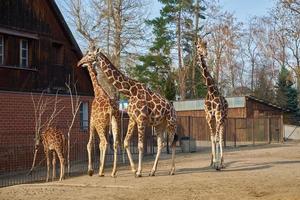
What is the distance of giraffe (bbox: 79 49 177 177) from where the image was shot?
1636cm

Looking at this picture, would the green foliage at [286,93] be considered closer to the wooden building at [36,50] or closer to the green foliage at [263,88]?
the green foliage at [263,88]

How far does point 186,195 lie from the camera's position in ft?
41.1

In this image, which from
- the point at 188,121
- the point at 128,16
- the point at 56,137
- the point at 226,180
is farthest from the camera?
the point at 128,16

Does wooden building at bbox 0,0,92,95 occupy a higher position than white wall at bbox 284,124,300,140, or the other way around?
wooden building at bbox 0,0,92,95

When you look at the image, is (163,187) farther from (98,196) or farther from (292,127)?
(292,127)

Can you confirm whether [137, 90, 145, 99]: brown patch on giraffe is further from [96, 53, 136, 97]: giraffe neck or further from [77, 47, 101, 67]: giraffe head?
[77, 47, 101, 67]: giraffe head

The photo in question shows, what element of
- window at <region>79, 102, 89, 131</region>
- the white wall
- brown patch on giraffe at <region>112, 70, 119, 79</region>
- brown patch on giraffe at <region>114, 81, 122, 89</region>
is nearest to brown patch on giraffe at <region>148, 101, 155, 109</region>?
brown patch on giraffe at <region>114, 81, 122, 89</region>

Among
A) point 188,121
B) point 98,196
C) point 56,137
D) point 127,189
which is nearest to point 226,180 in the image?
point 127,189

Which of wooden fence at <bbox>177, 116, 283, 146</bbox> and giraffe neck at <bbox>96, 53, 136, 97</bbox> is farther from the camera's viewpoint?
wooden fence at <bbox>177, 116, 283, 146</bbox>

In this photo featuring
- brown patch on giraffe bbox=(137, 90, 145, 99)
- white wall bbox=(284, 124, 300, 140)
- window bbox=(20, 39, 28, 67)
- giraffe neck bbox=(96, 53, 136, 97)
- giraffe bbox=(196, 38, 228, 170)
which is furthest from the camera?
white wall bbox=(284, 124, 300, 140)

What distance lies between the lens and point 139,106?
16359mm

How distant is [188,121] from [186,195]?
79.9 feet

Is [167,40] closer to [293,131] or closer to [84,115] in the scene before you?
[293,131]

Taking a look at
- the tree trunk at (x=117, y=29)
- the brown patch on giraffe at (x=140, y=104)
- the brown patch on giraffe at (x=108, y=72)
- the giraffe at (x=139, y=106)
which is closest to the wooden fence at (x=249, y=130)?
the tree trunk at (x=117, y=29)
